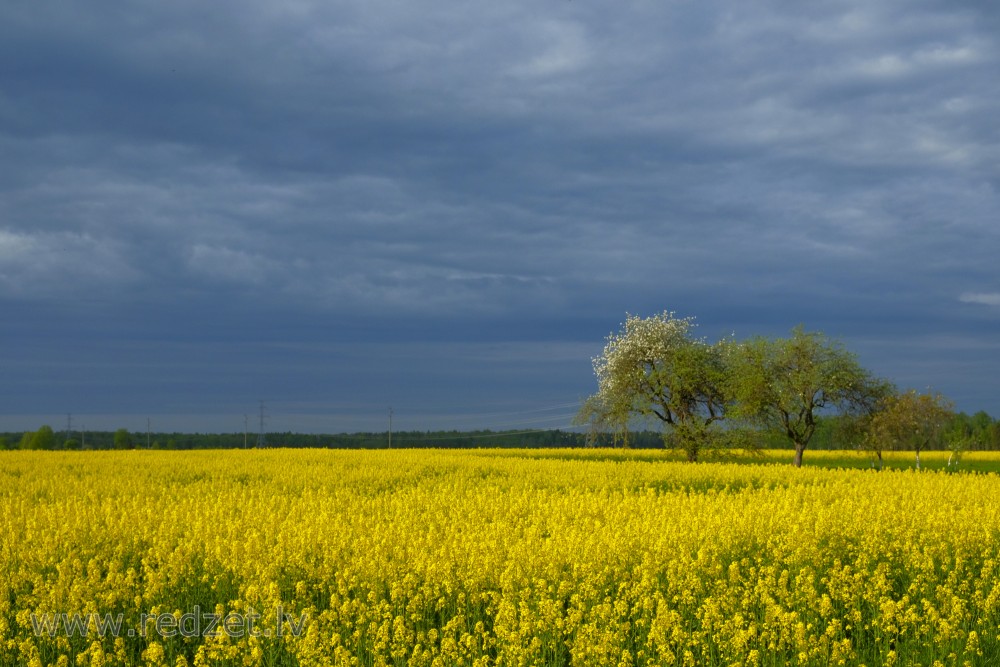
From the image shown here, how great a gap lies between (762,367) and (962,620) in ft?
126

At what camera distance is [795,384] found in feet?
146

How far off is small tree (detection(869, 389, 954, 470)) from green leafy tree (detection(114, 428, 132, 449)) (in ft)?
261

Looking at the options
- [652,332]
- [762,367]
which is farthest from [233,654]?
[652,332]

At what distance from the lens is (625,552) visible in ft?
34.3

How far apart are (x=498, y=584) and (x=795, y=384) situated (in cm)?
3874

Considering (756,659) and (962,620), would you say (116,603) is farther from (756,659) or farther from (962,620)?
(962,620)

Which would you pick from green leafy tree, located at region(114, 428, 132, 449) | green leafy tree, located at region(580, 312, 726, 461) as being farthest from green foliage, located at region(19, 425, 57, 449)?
green leafy tree, located at region(580, 312, 726, 461)

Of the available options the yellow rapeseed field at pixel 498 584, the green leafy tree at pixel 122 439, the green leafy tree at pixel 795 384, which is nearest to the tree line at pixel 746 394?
the green leafy tree at pixel 795 384

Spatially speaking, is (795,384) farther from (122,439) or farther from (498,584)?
(122,439)

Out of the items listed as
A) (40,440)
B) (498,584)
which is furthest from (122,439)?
(498,584)

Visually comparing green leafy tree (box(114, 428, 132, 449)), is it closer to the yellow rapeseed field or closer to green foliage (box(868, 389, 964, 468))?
green foliage (box(868, 389, 964, 468))

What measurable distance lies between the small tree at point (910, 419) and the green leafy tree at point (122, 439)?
79473mm

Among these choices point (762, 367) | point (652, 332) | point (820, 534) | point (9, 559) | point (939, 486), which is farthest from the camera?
point (652, 332)

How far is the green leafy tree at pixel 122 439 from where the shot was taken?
95.7 metres
